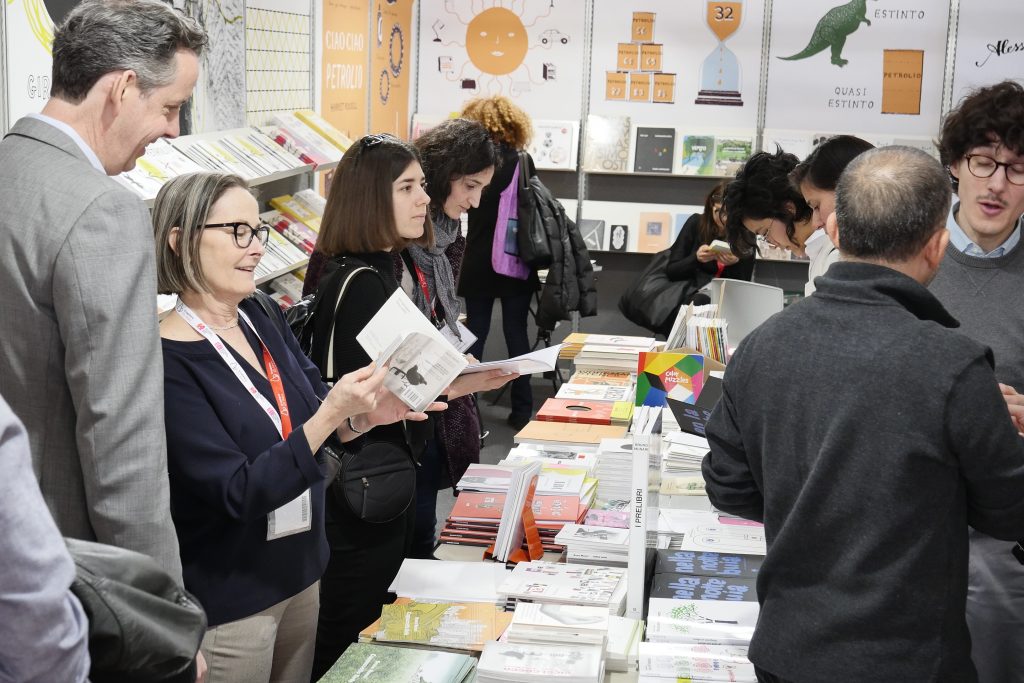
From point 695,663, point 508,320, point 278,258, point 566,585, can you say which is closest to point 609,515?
point 566,585

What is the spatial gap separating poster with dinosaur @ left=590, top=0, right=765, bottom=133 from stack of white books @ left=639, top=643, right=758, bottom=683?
5.90 meters

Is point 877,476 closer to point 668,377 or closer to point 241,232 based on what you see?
point 241,232

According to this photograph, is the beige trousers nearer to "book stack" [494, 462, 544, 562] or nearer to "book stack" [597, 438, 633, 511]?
"book stack" [494, 462, 544, 562]

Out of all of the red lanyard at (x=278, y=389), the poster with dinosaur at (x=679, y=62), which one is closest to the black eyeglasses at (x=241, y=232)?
the red lanyard at (x=278, y=389)

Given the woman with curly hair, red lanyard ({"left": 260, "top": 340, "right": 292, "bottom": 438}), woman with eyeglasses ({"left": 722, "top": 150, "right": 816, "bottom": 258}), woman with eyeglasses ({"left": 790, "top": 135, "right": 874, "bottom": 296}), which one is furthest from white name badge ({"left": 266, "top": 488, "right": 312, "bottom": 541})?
the woman with curly hair

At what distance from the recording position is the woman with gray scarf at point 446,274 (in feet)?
10.7

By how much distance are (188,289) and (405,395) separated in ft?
1.62

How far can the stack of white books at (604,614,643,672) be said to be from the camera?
2.17 m

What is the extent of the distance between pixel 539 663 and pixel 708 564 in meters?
0.66

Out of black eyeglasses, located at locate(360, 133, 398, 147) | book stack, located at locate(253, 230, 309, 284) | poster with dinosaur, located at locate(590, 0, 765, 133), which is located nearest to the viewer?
black eyeglasses, located at locate(360, 133, 398, 147)

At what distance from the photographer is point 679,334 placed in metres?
4.04

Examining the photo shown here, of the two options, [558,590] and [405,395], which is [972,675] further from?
[405,395]

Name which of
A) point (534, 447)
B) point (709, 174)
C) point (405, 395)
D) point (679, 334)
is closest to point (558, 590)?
point (405, 395)

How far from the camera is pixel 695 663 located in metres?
2.08
